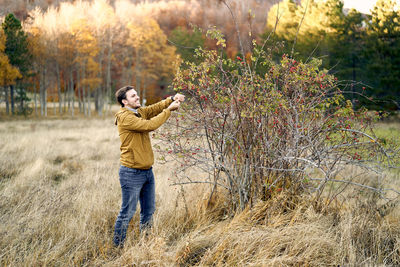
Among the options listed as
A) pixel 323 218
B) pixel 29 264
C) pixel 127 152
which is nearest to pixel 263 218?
pixel 323 218

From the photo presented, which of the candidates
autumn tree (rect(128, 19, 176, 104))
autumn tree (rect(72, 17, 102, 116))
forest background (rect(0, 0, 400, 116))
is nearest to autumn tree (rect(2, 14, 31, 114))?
forest background (rect(0, 0, 400, 116))

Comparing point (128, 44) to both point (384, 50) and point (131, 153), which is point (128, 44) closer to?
point (384, 50)

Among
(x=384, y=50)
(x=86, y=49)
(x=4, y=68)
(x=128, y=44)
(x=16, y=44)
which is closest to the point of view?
(x=384, y=50)

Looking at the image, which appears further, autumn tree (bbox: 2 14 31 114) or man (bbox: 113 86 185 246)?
autumn tree (bbox: 2 14 31 114)

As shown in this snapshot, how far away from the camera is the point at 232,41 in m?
3.38

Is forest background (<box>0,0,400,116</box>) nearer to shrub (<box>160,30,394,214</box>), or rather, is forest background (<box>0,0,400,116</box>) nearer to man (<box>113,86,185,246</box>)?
shrub (<box>160,30,394,214</box>)

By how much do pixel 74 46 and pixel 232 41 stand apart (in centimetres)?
2436

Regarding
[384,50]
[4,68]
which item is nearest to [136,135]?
[384,50]

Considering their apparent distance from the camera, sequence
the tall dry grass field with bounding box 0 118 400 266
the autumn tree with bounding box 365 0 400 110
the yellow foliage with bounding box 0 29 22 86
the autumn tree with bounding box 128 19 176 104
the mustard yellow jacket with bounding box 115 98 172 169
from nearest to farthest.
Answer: the tall dry grass field with bounding box 0 118 400 266, the mustard yellow jacket with bounding box 115 98 172 169, the autumn tree with bounding box 365 0 400 110, the yellow foliage with bounding box 0 29 22 86, the autumn tree with bounding box 128 19 176 104

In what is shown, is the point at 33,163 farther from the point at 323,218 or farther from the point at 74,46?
the point at 74,46

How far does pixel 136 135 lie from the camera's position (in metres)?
3.02

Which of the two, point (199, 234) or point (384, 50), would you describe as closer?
point (199, 234)

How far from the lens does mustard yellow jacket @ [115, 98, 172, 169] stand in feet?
9.52

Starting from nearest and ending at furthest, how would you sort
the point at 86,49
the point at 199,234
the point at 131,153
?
the point at 131,153, the point at 199,234, the point at 86,49
